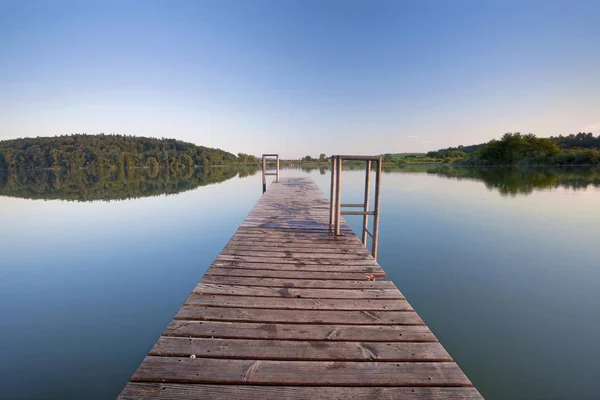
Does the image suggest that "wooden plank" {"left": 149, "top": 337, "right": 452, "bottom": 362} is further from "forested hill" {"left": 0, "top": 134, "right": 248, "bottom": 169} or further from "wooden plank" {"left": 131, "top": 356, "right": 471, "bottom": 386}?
"forested hill" {"left": 0, "top": 134, "right": 248, "bottom": 169}

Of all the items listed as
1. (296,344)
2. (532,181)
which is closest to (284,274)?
(296,344)

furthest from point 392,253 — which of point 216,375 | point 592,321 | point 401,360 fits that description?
point 216,375

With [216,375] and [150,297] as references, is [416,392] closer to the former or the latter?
[216,375]

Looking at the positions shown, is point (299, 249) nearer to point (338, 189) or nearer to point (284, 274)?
point (284, 274)

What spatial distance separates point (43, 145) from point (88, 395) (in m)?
107

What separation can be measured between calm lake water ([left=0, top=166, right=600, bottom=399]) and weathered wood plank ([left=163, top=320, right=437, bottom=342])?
1.67 m

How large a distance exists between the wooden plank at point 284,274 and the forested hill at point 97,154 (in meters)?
90.7

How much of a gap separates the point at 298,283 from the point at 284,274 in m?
0.31

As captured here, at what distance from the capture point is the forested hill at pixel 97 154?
2879 inches

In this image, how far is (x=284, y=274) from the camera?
3.29 m

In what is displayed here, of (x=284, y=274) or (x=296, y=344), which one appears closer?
(x=296, y=344)

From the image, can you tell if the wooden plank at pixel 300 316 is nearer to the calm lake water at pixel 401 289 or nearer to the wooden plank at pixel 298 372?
the wooden plank at pixel 298 372

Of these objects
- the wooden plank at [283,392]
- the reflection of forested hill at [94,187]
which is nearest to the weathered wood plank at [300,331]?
the wooden plank at [283,392]

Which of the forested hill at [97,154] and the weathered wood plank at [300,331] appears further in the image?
the forested hill at [97,154]
